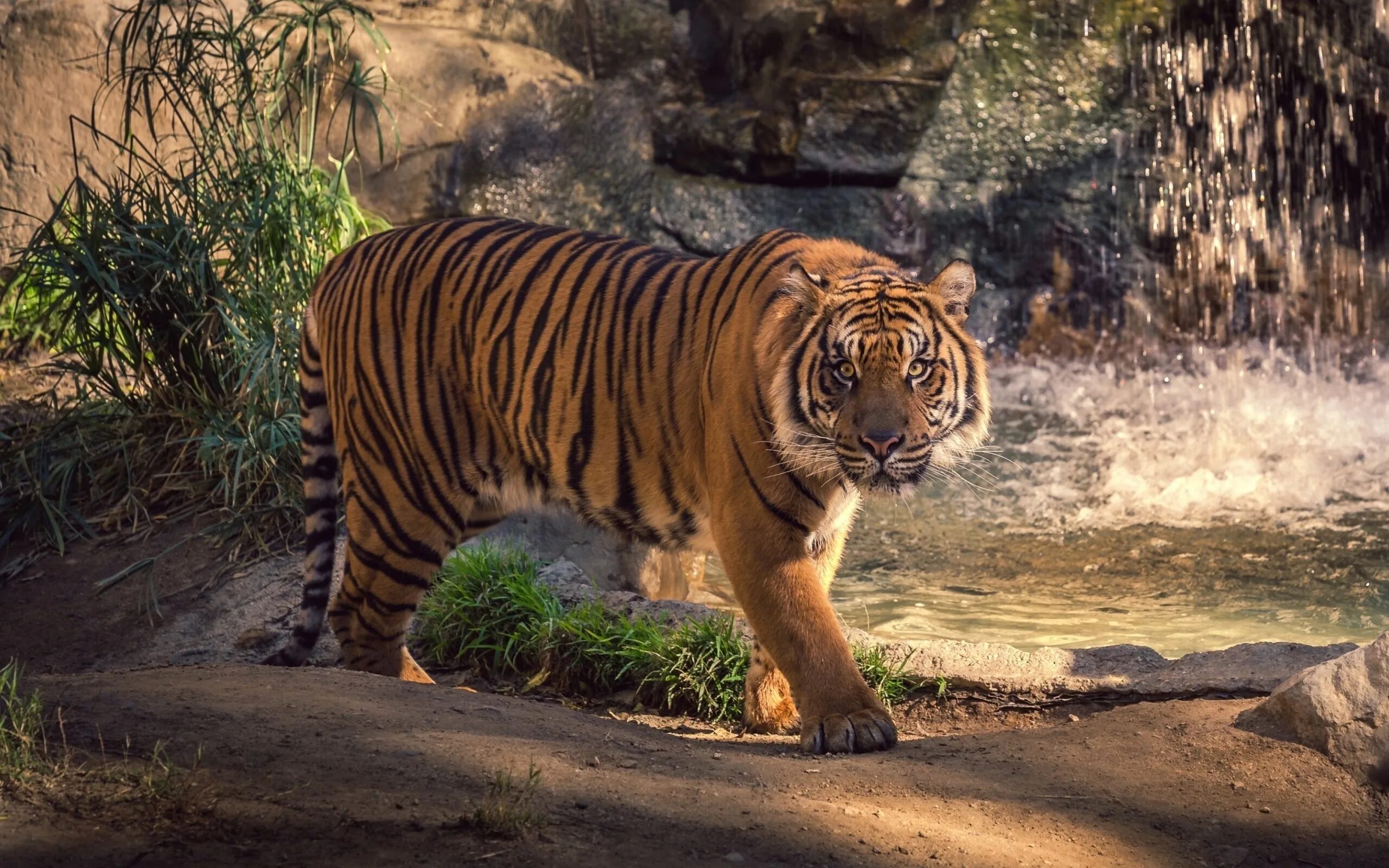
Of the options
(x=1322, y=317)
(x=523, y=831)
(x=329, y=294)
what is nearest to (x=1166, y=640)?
(x=329, y=294)

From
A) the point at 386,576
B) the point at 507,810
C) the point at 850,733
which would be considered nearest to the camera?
the point at 507,810

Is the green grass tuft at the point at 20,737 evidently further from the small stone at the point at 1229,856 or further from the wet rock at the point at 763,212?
the wet rock at the point at 763,212

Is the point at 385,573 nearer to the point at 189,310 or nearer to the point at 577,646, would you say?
the point at 577,646

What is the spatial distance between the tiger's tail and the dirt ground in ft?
2.46

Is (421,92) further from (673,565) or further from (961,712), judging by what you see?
(961,712)

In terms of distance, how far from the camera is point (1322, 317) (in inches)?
358

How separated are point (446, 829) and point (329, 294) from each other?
2545mm

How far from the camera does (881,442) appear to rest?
3.32 m

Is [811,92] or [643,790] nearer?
[643,790]

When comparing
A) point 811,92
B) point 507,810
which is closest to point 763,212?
point 811,92

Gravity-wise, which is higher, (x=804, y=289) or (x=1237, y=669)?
(x=804, y=289)

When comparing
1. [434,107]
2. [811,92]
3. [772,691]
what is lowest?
[772,691]

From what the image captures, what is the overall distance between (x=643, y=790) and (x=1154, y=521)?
4438 mm

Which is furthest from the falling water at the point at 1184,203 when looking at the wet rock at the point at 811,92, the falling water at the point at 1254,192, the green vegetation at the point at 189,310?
the green vegetation at the point at 189,310
